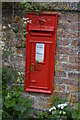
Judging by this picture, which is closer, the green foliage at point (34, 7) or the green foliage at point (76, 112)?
the green foliage at point (76, 112)

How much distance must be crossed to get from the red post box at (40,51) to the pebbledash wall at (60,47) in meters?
0.08

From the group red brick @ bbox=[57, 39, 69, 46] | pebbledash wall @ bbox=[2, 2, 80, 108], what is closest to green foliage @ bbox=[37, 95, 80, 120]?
pebbledash wall @ bbox=[2, 2, 80, 108]

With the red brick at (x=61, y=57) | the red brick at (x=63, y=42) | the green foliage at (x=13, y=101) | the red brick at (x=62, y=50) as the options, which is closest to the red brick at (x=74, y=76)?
the red brick at (x=61, y=57)

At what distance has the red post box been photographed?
3500 mm

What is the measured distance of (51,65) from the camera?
3.57m

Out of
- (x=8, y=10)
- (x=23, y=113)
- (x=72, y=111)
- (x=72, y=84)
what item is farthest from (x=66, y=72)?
(x=8, y=10)

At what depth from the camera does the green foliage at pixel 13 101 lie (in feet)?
11.3

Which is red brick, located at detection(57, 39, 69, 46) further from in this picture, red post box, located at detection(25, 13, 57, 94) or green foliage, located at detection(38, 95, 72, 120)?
green foliage, located at detection(38, 95, 72, 120)

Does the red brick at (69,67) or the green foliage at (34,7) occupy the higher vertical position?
the green foliage at (34,7)

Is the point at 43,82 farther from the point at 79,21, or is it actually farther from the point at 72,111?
the point at 79,21

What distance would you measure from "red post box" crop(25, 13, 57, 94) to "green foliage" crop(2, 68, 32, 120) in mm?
206

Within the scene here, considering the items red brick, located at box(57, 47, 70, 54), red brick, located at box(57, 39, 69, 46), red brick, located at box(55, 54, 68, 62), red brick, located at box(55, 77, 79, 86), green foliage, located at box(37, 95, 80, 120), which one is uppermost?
red brick, located at box(57, 39, 69, 46)

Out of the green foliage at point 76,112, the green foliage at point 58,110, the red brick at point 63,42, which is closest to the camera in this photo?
the green foliage at point 76,112

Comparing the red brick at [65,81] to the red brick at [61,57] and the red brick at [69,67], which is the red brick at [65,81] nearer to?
the red brick at [69,67]
